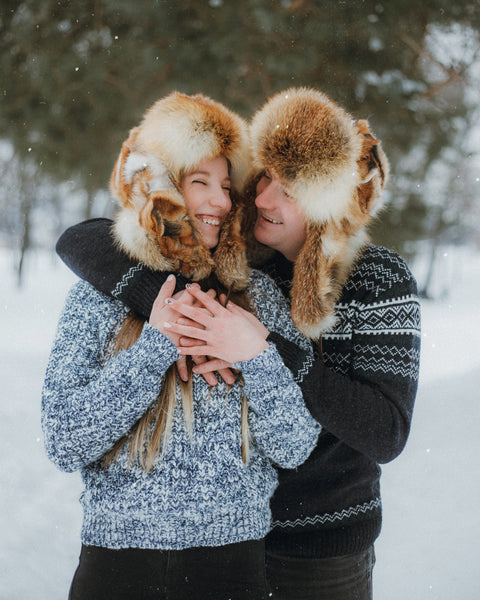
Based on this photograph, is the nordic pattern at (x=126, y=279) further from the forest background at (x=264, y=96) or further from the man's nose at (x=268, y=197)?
the forest background at (x=264, y=96)

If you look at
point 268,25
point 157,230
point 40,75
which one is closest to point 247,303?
point 157,230

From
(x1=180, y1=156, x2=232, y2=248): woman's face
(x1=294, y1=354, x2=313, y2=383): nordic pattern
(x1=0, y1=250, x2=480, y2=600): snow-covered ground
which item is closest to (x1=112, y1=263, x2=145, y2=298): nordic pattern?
(x1=180, y1=156, x2=232, y2=248): woman's face

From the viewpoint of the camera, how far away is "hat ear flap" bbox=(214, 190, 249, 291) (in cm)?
173

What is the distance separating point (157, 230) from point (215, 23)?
3263mm

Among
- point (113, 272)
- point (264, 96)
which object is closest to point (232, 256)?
point (113, 272)

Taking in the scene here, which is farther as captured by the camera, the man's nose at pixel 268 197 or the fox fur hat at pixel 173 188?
the man's nose at pixel 268 197

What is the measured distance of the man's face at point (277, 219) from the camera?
179 centimetres

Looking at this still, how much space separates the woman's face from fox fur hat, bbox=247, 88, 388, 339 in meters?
0.17

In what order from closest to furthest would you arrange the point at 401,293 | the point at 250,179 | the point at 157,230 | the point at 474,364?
the point at 157,230 < the point at 401,293 < the point at 250,179 < the point at 474,364

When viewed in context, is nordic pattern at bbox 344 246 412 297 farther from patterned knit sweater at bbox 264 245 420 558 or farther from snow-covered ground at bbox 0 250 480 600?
snow-covered ground at bbox 0 250 480 600

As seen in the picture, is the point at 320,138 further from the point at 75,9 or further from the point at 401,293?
the point at 75,9

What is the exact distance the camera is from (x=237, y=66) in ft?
14.0

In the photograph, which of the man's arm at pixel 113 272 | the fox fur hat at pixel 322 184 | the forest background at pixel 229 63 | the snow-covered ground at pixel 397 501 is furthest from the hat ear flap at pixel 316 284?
the forest background at pixel 229 63

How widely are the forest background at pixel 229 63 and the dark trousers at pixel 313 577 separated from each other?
A: 3325 millimetres
